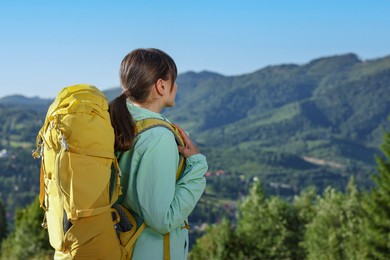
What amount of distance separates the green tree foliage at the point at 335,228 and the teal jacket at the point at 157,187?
3786 centimetres

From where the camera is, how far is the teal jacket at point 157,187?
9.59 feet

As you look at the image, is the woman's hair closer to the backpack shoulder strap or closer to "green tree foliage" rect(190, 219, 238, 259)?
the backpack shoulder strap

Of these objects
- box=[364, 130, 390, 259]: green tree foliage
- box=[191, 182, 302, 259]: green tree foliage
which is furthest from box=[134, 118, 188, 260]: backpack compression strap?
box=[191, 182, 302, 259]: green tree foliage

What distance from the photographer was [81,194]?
2713mm

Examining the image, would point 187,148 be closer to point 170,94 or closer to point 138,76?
point 170,94

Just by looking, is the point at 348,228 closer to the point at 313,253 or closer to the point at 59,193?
the point at 313,253

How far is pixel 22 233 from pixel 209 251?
655 inches

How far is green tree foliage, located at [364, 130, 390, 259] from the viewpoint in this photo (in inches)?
1239

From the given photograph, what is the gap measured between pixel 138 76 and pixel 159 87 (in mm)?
139

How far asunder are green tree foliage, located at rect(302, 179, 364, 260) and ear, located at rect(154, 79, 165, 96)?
37906mm

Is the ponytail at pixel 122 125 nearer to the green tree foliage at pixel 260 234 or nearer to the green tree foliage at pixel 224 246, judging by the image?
the green tree foliage at pixel 224 246

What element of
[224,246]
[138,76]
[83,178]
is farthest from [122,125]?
[224,246]

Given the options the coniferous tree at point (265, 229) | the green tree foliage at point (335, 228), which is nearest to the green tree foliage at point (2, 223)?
the coniferous tree at point (265, 229)

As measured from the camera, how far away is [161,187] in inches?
115
